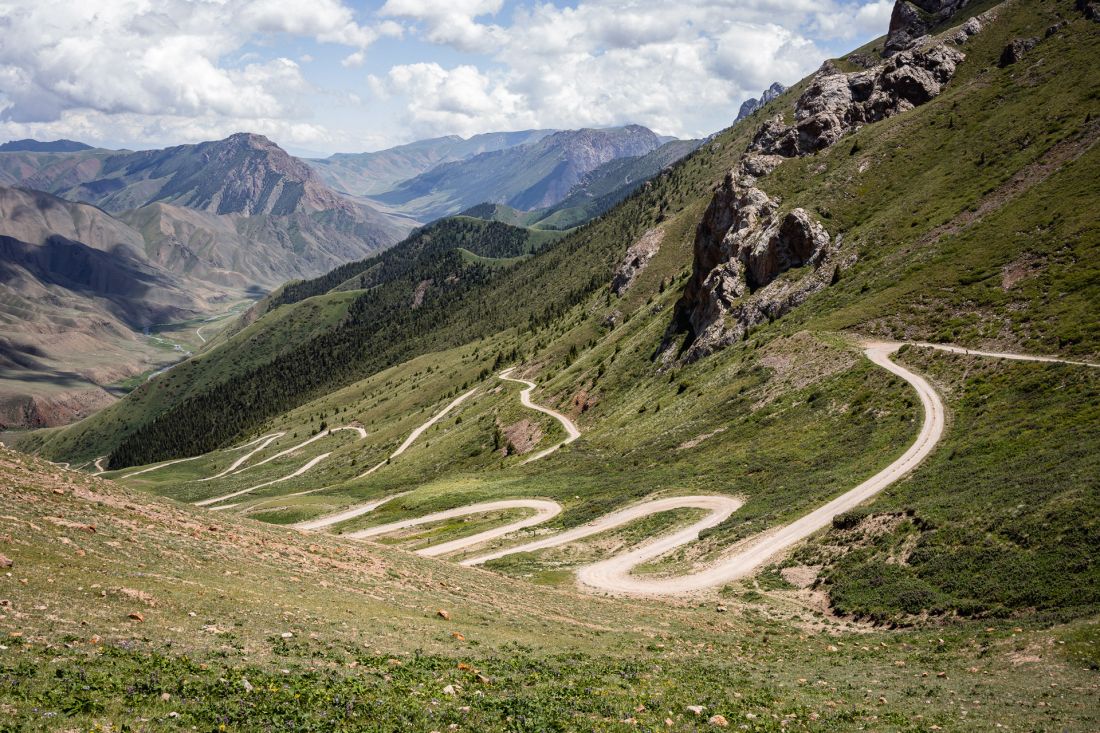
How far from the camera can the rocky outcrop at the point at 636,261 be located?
542 ft

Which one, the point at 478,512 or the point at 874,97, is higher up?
the point at 874,97

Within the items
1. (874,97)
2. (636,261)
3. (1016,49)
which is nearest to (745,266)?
(874,97)

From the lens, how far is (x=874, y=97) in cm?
12525

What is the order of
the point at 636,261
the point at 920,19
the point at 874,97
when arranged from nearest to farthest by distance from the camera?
the point at 874,97, the point at 636,261, the point at 920,19

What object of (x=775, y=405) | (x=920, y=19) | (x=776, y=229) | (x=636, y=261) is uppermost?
(x=920, y=19)

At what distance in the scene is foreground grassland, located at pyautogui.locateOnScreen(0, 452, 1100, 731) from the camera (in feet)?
49.9

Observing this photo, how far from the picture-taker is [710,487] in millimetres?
55719

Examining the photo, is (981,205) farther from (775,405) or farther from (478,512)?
(478,512)

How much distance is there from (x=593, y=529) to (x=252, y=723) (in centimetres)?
4127

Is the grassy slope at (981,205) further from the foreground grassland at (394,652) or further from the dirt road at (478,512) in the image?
the dirt road at (478,512)

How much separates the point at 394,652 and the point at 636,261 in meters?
154

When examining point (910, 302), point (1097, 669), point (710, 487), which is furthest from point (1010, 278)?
point (1097, 669)

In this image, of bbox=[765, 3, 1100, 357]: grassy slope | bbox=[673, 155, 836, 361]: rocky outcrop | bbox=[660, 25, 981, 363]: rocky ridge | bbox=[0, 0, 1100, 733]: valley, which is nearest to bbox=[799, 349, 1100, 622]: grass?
bbox=[0, 0, 1100, 733]: valley

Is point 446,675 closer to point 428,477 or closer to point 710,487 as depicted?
point 710,487
